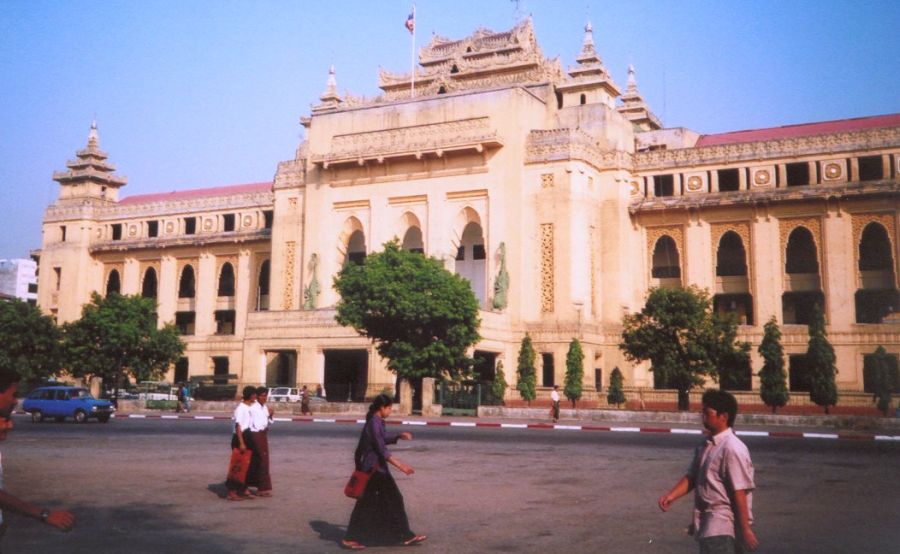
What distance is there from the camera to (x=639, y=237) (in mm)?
47094

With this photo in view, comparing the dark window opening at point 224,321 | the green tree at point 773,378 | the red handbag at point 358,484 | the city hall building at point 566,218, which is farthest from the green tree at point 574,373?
the red handbag at point 358,484

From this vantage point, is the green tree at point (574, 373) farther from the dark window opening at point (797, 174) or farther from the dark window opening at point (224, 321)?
the dark window opening at point (224, 321)

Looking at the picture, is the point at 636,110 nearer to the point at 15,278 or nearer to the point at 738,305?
the point at 738,305

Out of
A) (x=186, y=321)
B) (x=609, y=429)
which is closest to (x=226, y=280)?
(x=186, y=321)

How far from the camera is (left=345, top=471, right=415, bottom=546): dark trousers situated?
8242 mm

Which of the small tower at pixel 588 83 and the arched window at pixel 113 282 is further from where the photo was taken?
the arched window at pixel 113 282

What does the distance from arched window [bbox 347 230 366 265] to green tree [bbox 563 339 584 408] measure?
1565cm

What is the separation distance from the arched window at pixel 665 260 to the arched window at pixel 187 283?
31.1 metres

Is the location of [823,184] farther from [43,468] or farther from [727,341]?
[43,468]

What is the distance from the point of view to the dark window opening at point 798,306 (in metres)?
43.2

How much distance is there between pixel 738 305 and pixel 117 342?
30773 mm


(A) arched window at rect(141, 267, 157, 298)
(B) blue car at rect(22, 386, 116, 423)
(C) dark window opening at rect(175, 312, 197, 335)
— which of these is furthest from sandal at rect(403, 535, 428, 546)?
(A) arched window at rect(141, 267, 157, 298)

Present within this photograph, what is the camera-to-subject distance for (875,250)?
42.6 metres

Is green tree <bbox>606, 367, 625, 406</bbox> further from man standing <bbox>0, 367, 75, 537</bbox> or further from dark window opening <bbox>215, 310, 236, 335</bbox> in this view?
man standing <bbox>0, 367, 75, 537</bbox>
